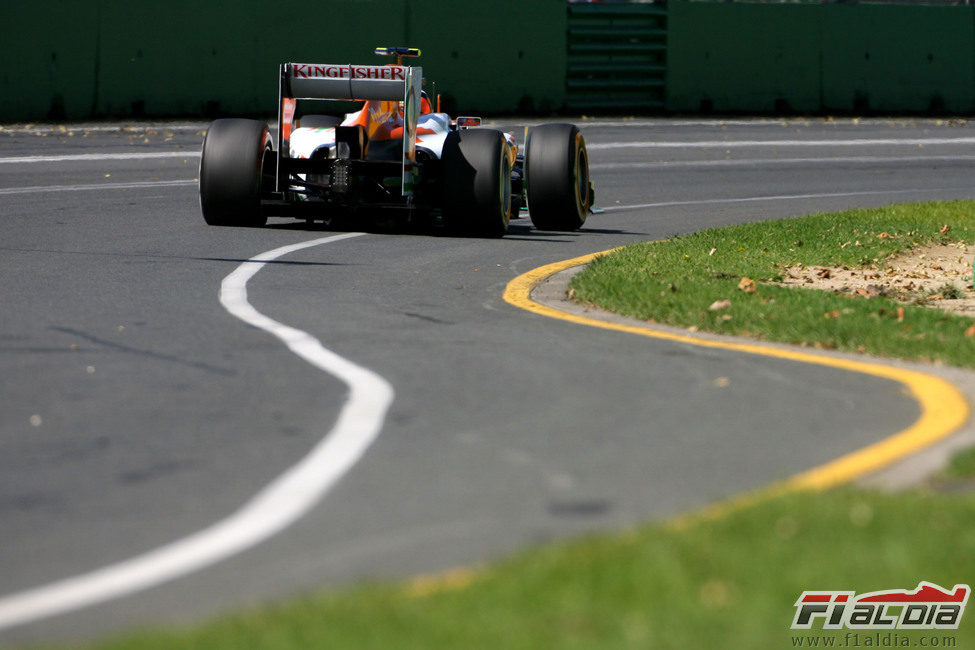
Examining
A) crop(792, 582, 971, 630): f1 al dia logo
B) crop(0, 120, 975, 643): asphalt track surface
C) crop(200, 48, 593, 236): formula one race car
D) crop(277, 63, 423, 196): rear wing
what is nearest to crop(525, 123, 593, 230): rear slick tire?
crop(200, 48, 593, 236): formula one race car

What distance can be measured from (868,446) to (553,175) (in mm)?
8567

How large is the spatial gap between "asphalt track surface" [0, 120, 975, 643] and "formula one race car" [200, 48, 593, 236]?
981 mm

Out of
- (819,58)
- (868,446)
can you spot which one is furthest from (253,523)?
(819,58)

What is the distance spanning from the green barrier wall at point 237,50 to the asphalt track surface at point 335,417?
13577 millimetres

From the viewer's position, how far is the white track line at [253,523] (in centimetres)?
394

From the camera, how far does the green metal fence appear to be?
29141mm

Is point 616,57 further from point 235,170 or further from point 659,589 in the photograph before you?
point 659,589

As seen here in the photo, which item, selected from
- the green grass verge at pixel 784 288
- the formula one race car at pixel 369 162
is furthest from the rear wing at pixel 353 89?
the green grass verge at pixel 784 288

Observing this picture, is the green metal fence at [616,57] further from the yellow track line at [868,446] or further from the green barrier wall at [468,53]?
the yellow track line at [868,446]

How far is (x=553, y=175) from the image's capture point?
13.7 meters

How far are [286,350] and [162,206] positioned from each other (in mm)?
8414

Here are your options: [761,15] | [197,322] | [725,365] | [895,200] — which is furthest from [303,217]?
[761,15]

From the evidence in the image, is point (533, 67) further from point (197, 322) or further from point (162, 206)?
point (197, 322)

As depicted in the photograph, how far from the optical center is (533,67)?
94.2 feet
